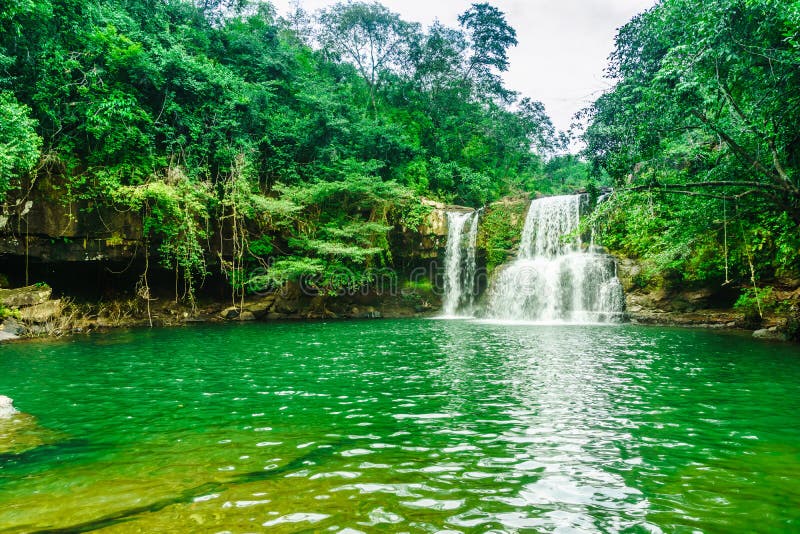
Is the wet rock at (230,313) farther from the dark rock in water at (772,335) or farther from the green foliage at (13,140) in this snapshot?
the dark rock in water at (772,335)

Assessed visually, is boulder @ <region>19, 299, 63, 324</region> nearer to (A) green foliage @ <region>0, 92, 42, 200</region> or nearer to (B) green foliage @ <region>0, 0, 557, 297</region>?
(B) green foliage @ <region>0, 0, 557, 297</region>

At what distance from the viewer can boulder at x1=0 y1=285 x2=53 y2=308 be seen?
13.3 metres

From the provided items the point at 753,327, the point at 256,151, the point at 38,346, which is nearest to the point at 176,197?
the point at 256,151

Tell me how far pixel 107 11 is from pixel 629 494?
20.8 m

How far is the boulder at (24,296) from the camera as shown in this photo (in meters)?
13.3

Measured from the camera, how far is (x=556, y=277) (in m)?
19.5

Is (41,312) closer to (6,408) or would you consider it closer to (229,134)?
(229,134)

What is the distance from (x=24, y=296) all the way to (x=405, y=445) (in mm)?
14852

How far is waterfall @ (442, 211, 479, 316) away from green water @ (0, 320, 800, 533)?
Result: 14711 mm

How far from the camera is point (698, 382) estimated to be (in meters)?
7.05

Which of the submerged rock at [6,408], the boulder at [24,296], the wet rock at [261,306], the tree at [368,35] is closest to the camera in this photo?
the submerged rock at [6,408]

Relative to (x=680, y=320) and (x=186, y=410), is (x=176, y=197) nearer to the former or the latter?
(x=186, y=410)

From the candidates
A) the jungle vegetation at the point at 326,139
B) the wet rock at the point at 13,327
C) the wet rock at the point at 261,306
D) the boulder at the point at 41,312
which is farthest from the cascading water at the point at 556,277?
the wet rock at the point at 13,327

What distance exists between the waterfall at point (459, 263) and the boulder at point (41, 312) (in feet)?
54.8
